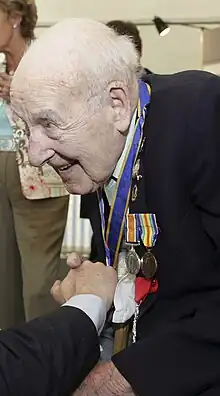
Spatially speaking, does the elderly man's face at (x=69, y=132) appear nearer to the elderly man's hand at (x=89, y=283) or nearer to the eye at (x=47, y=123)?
the eye at (x=47, y=123)

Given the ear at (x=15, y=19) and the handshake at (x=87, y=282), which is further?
the ear at (x=15, y=19)

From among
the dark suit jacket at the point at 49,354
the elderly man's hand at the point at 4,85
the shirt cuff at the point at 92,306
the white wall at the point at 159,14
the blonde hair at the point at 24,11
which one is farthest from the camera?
the white wall at the point at 159,14

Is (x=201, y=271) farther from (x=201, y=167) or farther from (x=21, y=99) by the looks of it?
(x=21, y=99)

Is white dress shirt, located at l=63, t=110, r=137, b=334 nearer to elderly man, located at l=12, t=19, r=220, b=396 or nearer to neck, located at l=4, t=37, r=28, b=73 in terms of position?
elderly man, located at l=12, t=19, r=220, b=396

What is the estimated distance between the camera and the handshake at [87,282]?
3.85ft

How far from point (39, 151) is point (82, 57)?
7.1 inches

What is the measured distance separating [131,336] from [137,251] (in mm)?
181

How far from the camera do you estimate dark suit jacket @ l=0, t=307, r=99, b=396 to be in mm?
958

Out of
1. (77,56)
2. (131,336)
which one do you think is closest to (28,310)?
(131,336)

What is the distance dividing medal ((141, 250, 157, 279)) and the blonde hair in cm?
124

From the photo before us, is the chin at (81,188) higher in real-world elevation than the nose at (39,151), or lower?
lower

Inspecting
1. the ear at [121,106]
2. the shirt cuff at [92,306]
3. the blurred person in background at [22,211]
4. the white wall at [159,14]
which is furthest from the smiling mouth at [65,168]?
the white wall at [159,14]

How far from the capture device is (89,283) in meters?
1.19

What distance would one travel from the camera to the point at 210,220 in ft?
3.45
